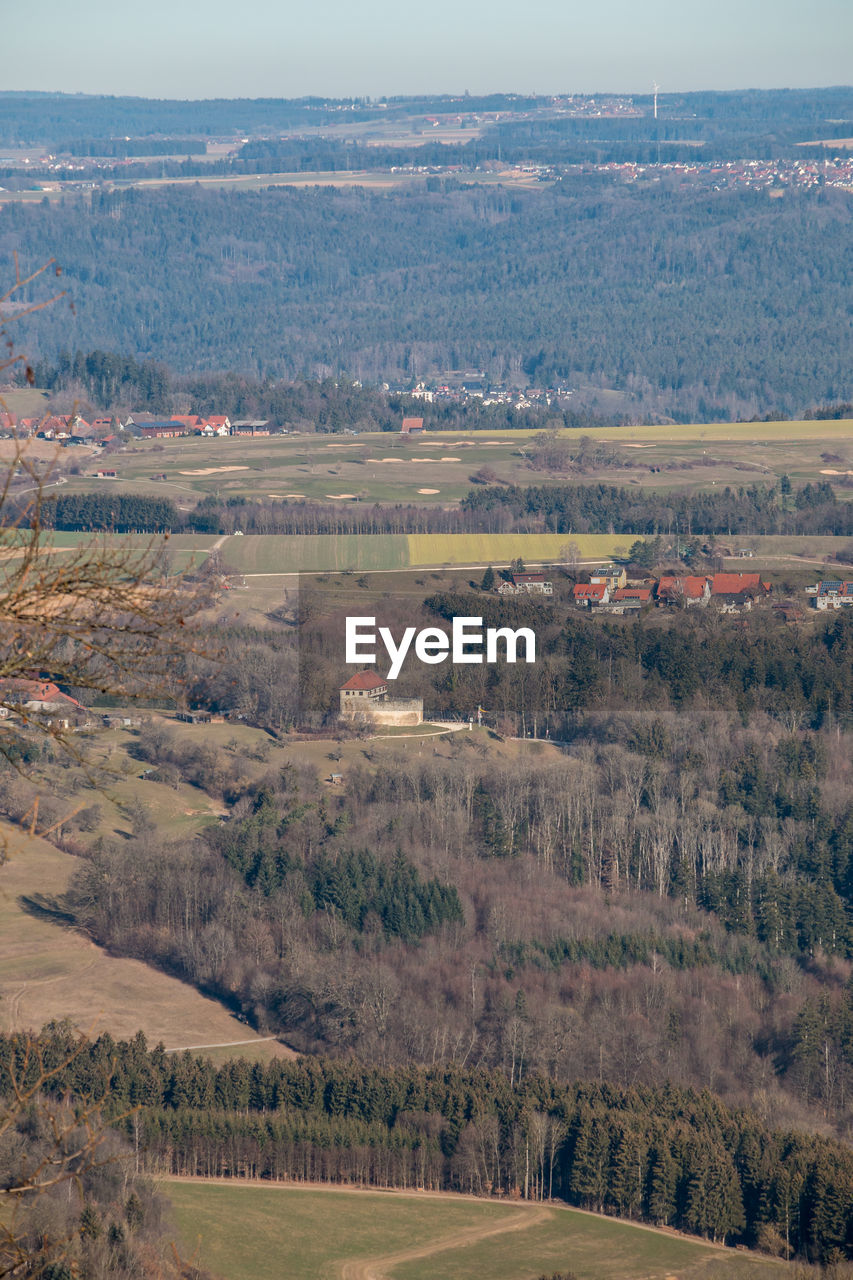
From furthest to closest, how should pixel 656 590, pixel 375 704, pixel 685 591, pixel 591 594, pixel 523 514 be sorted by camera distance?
1. pixel 523 514
2. pixel 656 590
3. pixel 685 591
4. pixel 591 594
5. pixel 375 704

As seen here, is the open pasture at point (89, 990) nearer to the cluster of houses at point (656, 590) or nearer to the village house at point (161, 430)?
the cluster of houses at point (656, 590)

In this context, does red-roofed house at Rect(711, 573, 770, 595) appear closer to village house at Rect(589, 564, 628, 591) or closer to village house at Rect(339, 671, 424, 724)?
village house at Rect(589, 564, 628, 591)

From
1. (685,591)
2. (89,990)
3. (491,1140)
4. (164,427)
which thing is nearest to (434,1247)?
(491,1140)

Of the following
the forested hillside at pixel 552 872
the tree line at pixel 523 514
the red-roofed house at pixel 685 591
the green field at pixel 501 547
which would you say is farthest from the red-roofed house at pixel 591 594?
the tree line at pixel 523 514

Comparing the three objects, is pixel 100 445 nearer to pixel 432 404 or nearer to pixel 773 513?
pixel 432 404

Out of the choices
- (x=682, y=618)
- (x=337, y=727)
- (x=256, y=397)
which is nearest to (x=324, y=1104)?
(x=337, y=727)

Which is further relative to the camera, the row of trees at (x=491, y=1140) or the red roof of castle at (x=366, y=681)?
the red roof of castle at (x=366, y=681)

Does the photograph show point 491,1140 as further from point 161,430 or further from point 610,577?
point 161,430
